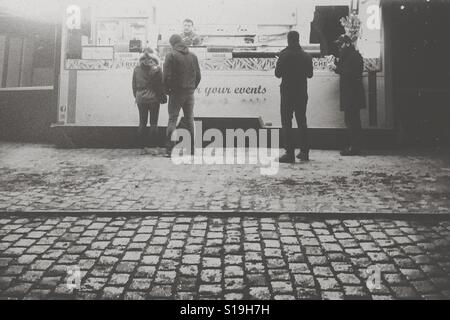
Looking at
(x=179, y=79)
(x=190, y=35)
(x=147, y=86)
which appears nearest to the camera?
(x=179, y=79)

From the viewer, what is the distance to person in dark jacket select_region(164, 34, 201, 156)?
302 inches

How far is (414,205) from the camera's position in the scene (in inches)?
193

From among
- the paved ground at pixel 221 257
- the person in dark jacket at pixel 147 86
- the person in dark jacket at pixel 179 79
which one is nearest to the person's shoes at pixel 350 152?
the person in dark jacket at pixel 179 79

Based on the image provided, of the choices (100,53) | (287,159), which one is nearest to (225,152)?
(287,159)

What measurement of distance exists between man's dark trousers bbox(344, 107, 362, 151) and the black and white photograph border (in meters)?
0.02

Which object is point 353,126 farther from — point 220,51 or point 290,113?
point 220,51

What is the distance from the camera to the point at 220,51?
8812 mm

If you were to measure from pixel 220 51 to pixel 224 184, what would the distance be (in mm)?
3681

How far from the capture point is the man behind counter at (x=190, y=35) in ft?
29.0

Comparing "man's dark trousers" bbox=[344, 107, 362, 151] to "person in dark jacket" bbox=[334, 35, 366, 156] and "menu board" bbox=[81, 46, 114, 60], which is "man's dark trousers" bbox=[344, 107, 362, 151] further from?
"menu board" bbox=[81, 46, 114, 60]

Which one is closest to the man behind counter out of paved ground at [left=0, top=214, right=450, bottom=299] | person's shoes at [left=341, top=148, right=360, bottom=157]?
person's shoes at [left=341, top=148, right=360, bottom=157]

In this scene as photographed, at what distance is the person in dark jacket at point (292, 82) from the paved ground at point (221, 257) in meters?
2.93

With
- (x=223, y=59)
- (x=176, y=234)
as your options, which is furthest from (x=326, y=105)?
(x=176, y=234)

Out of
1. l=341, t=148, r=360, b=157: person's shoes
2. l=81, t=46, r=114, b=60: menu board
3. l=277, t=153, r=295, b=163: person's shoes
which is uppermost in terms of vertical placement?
l=81, t=46, r=114, b=60: menu board
